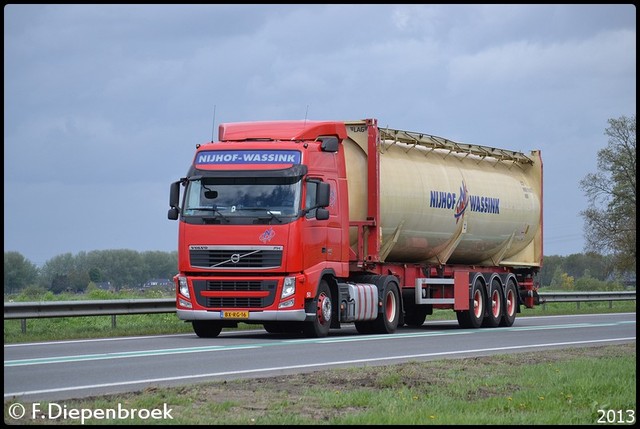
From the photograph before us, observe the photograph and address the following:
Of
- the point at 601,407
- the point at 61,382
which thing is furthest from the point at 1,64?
the point at 601,407

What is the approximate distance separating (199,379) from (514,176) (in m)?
20.3

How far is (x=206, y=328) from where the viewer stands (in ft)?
78.6

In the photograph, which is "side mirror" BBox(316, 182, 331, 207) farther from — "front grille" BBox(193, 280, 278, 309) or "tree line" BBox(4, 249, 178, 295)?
"tree line" BBox(4, 249, 178, 295)

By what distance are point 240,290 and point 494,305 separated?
10405mm

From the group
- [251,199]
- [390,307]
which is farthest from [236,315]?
[390,307]

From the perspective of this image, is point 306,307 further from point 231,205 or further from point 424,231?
point 424,231

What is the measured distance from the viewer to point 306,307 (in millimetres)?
23172

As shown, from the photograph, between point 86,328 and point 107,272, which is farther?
point 107,272

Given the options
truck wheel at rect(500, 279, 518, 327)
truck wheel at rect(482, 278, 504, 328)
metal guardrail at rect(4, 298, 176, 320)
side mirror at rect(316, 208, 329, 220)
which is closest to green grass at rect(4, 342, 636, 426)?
side mirror at rect(316, 208, 329, 220)

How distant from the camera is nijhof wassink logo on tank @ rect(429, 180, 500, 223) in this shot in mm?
28464

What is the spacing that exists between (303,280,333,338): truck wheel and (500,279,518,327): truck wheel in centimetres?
900

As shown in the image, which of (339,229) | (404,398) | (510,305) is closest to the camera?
(404,398)

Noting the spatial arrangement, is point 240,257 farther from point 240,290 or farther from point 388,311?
point 388,311

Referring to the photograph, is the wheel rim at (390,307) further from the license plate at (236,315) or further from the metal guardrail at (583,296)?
the metal guardrail at (583,296)
